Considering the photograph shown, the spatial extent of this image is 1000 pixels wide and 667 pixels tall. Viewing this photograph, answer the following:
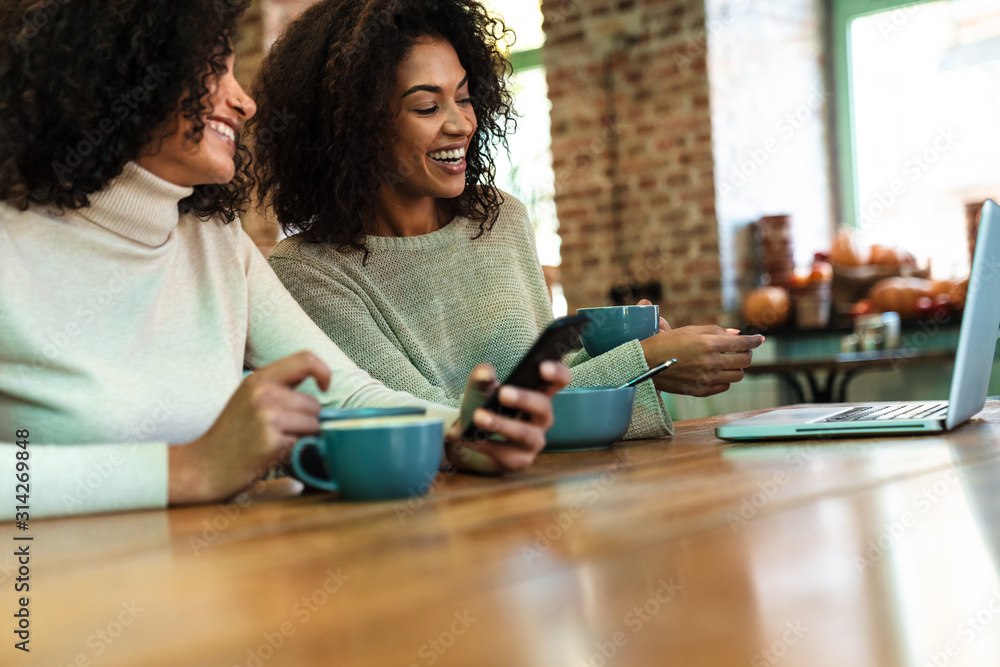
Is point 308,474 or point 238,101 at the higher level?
point 238,101

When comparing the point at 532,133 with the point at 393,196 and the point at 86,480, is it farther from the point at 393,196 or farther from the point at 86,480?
the point at 86,480

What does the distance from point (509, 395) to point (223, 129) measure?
0.54 m

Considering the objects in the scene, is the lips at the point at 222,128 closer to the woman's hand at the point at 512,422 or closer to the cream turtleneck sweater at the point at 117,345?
the cream turtleneck sweater at the point at 117,345

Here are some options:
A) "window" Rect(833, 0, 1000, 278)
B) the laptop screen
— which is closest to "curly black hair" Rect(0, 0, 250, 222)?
the laptop screen

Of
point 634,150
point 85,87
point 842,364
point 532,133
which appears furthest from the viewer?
point 532,133

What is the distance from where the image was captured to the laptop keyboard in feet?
4.05

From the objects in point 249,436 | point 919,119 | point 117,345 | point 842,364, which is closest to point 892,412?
point 249,436

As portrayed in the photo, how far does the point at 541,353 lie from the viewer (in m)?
0.90

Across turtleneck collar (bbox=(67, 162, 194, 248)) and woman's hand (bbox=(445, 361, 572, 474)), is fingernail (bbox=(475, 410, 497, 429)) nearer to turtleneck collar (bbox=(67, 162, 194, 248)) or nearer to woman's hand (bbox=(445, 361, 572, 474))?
woman's hand (bbox=(445, 361, 572, 474))

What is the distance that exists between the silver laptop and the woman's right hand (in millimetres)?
562

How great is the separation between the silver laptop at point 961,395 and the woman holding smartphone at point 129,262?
38 cm

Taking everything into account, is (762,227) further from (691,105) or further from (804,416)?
(804,416)

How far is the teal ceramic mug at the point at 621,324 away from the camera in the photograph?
4.58ft

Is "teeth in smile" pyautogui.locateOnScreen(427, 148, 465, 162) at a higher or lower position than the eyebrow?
lower
